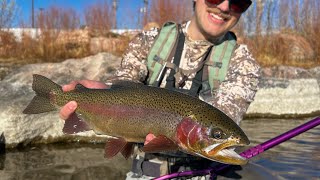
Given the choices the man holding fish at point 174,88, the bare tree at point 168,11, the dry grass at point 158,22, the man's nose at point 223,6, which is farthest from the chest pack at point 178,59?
the bare tree at point 168,11

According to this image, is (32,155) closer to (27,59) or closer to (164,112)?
(164,112)

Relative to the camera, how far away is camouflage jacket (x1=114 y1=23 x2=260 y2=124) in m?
2.68

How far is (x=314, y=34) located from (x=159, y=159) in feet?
48.4

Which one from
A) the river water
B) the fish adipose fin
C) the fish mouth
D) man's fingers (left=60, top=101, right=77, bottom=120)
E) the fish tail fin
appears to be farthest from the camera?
the river water

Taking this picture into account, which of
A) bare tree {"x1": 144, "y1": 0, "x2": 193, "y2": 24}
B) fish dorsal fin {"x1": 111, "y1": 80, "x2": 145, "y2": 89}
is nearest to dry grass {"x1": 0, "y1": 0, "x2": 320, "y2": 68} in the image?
bare tree {"x1": 144, "y1": 0, "x2": 193, "y2": 24}

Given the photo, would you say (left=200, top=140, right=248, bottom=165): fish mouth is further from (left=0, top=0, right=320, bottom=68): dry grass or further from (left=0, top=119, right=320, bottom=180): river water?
(left=0, top=0, right=320, bottom=68): dry grass

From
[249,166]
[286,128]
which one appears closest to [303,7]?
[286,128]

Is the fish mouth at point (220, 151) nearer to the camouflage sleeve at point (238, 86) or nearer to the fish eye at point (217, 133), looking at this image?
the fish eye at point (217, 133)

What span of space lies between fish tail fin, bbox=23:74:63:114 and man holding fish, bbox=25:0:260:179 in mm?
19

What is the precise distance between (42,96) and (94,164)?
2971 millimetres

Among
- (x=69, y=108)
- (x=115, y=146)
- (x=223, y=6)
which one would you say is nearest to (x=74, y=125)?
(x=69, y=108)

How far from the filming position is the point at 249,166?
221 inches

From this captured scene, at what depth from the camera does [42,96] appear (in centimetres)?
260

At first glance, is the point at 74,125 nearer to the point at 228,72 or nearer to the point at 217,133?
the point at 217,133
